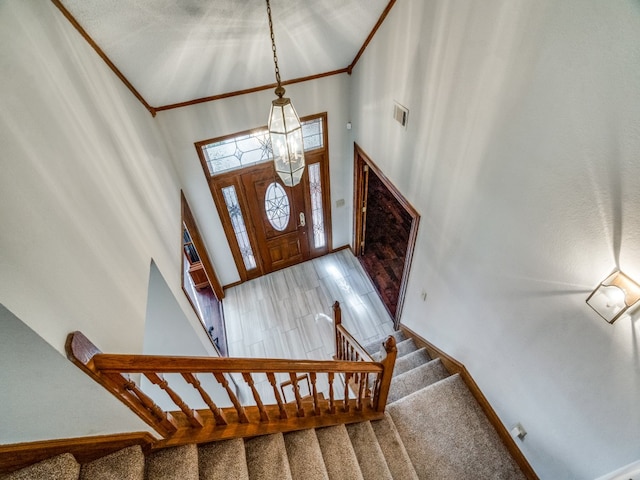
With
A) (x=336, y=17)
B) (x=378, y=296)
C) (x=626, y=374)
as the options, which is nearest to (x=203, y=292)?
(x=378, y=296)

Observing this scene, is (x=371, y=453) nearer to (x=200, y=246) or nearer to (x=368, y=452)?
(x=368, y=452)

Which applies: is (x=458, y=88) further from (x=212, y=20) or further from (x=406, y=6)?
(x=212, y=20)

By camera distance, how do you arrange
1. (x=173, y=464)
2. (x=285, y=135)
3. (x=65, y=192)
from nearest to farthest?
(x=65, y=192)
(x=173, y=464)
(x=285, y=135)

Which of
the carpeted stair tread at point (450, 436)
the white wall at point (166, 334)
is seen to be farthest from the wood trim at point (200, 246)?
the carpeted stair tread at point (450, 436)

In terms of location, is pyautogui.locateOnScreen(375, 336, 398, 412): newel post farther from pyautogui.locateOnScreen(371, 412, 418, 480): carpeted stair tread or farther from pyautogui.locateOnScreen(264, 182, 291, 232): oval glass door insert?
pyautogui.locateOnScreen(264, 182, 291, 232): oval glass door insert

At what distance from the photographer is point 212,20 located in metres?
2.31

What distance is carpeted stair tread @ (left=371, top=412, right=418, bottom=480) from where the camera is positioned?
232 centimetres

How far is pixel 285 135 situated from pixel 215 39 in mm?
1247

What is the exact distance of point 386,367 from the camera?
88.4 inches

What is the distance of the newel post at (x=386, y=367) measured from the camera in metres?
2.17

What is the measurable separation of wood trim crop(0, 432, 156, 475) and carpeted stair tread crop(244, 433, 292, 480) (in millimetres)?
584

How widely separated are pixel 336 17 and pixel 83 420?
124 inches

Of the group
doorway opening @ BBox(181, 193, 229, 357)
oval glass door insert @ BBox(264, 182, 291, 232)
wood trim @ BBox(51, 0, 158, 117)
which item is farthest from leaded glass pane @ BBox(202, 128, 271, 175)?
wood trim @ BBox(51, 0, 158, 117)

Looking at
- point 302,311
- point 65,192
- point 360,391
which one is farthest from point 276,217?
point 65,192
